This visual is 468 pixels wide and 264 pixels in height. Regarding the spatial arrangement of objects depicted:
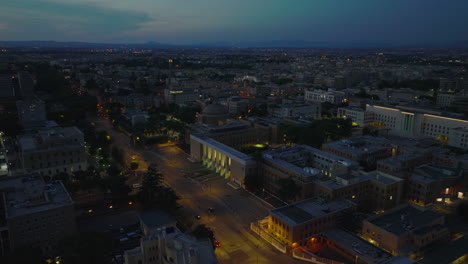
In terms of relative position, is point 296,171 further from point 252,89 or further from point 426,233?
point 252,89

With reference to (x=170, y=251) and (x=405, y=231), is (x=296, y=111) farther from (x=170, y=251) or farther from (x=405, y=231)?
(x=170, y=251)

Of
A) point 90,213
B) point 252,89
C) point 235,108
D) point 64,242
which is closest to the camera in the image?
point 64,242

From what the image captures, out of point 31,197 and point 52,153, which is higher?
point 31,197

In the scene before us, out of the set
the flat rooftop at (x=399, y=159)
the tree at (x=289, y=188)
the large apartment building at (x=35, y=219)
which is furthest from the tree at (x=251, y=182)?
the large apartment building at (x=35, y=219)

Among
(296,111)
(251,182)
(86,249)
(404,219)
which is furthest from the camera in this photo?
(296,111)

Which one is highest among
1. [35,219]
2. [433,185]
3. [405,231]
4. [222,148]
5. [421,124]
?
[222,148]

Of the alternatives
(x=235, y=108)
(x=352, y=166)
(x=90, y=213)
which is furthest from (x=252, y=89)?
(x=90, y=213)

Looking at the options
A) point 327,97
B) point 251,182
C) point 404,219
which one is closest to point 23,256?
point 251,182
